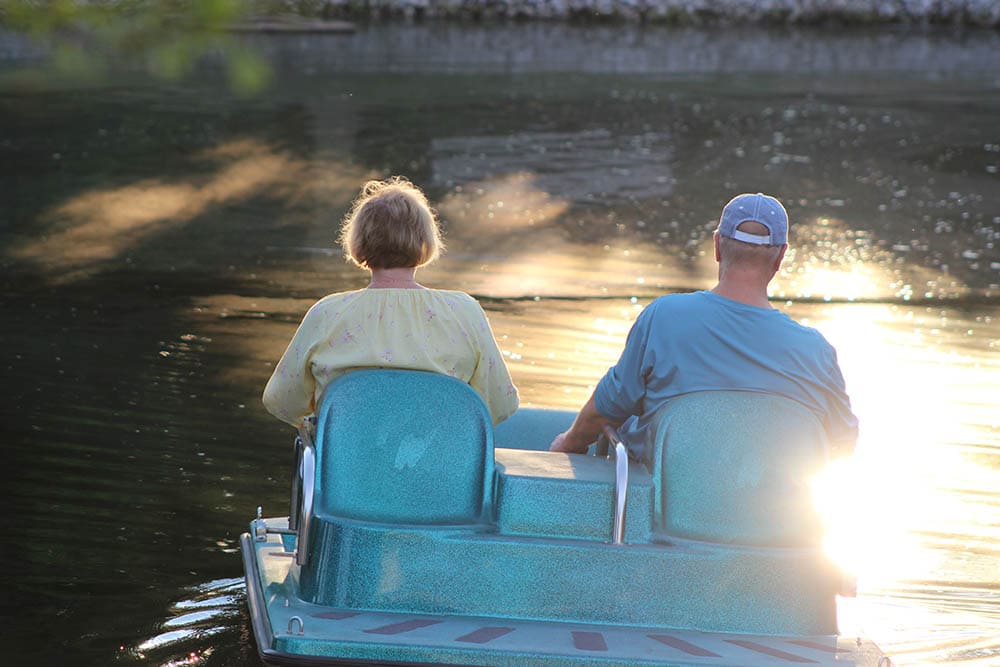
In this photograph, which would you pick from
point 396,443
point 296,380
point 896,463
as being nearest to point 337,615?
point 396,443

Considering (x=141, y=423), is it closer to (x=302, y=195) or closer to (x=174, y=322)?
(x=174, y=322)

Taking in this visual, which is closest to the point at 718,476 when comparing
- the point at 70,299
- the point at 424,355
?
the point at 424,355

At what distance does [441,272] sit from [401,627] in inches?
228

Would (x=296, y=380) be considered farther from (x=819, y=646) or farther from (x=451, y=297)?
(x=819, y=646)

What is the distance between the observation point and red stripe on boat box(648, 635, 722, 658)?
335cm

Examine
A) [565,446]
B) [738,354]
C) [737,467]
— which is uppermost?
[738,354]

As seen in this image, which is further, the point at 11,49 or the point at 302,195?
the point at 11,49

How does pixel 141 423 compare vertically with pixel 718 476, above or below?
below

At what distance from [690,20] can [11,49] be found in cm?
1613

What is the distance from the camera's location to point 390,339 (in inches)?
143

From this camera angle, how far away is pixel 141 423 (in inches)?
236

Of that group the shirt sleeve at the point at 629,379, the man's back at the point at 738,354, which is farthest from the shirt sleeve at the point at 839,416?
the shirt sleeve at the point at 629,379

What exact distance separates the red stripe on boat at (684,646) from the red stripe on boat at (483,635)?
0.33 meters

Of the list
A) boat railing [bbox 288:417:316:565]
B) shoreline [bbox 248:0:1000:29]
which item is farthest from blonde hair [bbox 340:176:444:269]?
shoreline [bbox 248:0:1000:29]
